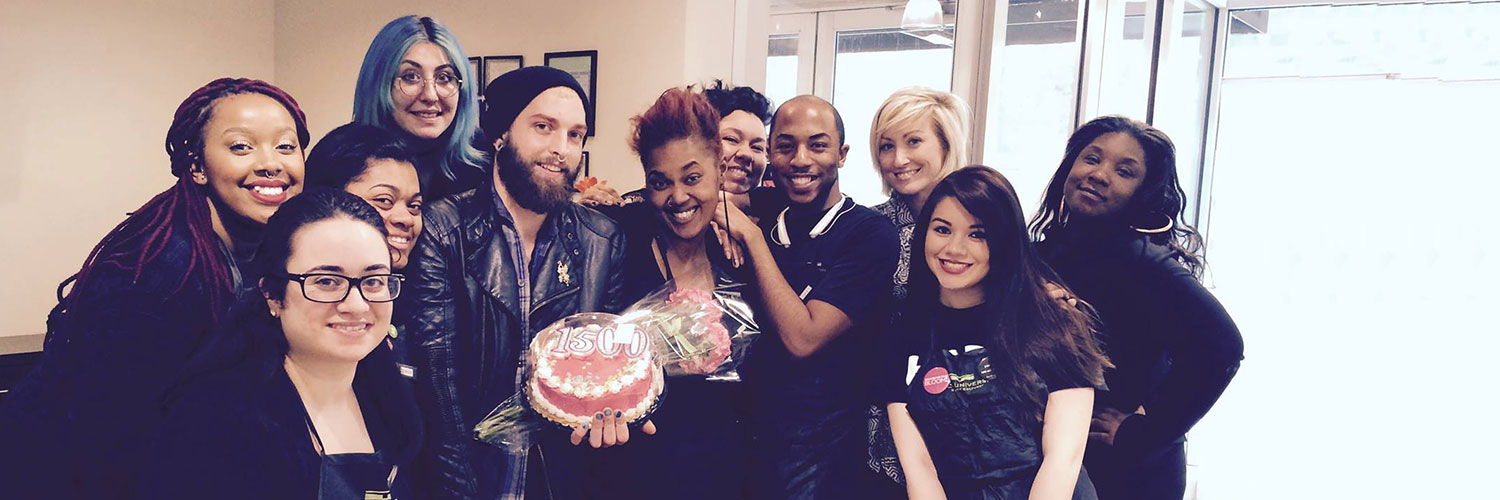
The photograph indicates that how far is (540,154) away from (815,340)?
29.4 inches

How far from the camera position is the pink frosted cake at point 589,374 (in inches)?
67.8

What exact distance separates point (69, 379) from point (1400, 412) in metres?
6.85

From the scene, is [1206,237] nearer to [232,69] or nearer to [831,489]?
[831,489]

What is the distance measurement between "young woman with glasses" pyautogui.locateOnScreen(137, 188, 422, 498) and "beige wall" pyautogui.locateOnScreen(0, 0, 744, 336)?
7.45 ft

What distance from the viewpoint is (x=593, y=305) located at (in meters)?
2.00

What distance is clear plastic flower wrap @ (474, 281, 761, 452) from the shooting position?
173 centimetres

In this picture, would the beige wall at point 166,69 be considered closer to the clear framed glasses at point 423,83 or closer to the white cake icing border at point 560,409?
the clear framed glasses at point 423,83

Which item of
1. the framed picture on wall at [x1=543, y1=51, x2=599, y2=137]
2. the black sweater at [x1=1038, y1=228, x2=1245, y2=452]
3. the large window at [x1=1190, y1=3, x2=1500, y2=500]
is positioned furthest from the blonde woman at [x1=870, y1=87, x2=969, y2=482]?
the large window at [x1=1190, y1=3, x2=1500, y2=500]

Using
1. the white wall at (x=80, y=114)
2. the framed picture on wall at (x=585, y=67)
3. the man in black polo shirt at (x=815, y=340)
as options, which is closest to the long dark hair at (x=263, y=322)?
the man in black polo shirt at (x=815, y=340)

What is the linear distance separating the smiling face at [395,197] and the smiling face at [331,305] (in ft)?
1.02

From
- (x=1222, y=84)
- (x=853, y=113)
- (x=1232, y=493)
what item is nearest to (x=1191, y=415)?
(x=853, y=113)

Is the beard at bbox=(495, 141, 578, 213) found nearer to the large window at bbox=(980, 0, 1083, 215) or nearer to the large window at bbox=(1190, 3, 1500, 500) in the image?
the large window at bbox=(980, 0, 1083, 215)

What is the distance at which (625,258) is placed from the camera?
2111 mm

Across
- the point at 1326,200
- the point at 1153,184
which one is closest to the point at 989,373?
the point at 1153,184
